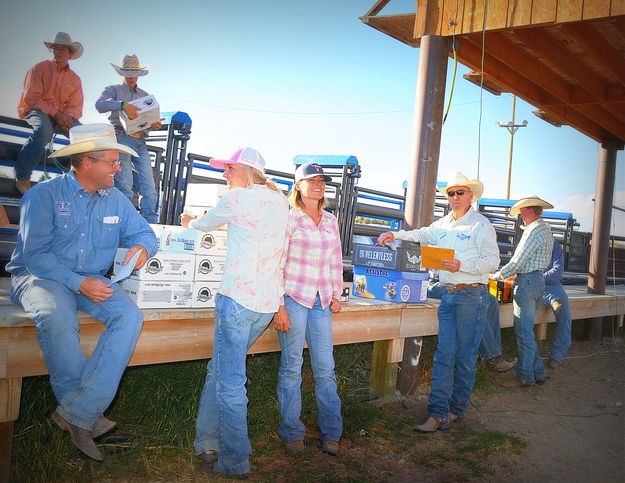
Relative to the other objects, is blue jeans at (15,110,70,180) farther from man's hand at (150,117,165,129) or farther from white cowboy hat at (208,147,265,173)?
white cowboy hat at (208,147,265,173)

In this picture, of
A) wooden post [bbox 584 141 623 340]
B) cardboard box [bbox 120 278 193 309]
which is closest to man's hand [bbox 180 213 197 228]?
cardboard box [bbox 120 278 193 309]

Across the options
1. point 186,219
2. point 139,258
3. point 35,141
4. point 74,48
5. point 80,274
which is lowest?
point 80,274

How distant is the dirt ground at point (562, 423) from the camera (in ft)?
14.0

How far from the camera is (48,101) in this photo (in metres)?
5.49

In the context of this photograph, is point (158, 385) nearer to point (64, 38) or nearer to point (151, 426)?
point (151, 426)

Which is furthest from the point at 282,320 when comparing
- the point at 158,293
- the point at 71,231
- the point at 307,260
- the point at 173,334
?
the point at 71,231

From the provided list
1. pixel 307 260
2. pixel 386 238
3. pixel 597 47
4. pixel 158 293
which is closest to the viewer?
pixel 158 293

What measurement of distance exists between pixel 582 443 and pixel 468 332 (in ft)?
4.66

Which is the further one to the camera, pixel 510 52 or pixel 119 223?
pixel 510 52

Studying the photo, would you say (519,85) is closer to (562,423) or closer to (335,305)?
(562,423)

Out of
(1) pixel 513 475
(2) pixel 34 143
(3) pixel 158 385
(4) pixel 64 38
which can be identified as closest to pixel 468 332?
(1) pixel 513 475

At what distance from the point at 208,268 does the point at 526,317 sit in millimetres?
4199

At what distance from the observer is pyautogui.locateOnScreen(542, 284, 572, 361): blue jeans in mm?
7395

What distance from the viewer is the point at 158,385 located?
A: 183 inches
